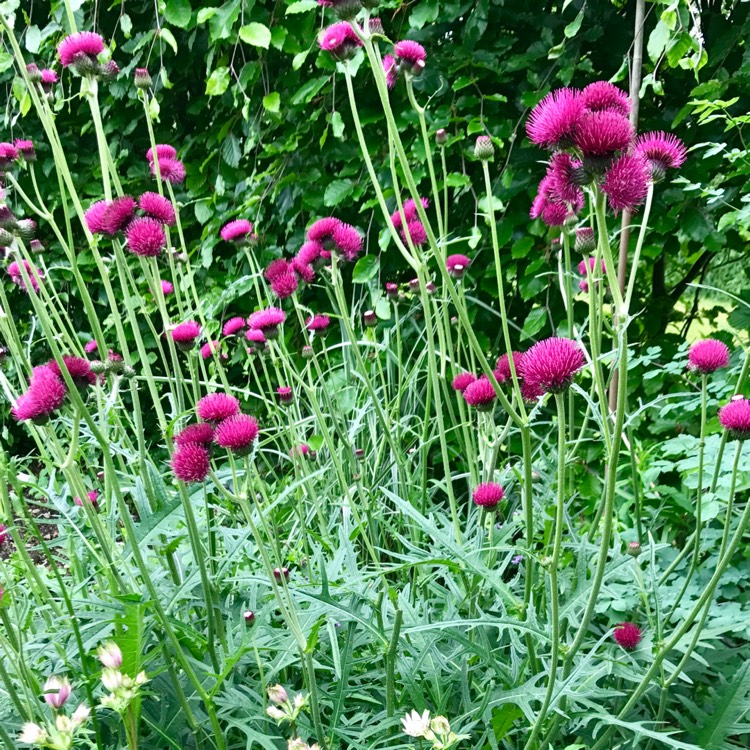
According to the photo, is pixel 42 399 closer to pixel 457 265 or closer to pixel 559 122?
pixel 559 122

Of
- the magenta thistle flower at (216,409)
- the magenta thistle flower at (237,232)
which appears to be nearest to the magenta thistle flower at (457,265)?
the magenta thistle flower at (237,232)

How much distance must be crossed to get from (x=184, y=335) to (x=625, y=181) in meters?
0.95

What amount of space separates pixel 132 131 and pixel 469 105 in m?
1.89

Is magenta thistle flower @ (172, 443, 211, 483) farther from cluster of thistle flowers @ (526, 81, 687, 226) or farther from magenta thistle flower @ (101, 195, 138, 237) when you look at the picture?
cluster of thistle flowers @ (526, 81, 687, 226)

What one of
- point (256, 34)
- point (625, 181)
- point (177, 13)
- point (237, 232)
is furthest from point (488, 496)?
point (177, 13)

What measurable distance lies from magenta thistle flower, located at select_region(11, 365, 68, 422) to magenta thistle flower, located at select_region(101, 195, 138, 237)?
31 cm

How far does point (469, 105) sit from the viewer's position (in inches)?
90.8

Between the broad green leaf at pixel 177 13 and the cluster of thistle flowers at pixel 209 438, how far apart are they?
2.03m

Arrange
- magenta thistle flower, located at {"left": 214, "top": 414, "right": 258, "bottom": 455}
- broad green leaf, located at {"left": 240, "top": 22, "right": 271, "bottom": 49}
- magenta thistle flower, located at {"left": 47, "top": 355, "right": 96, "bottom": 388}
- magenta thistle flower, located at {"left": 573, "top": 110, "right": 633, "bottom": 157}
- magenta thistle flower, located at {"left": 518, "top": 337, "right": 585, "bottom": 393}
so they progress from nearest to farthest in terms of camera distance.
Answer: magenta thistle flower, located at {"left": 573, "top": 110, "right": 633, "bottom": 157} → magenta thistle flower, located at {"left": 518, "top": 337, "right": 585, "bottom": 393} → magenta thistle flower, located at {"left": 214, "top": 414, "right": 258, "bottom": 455} → magenta thistle flower, located at {"left": 47, "top": 355, "right": 96, "bottom": 388} → broad green leaf, located at {"left": 240, "top": 22, "right": 271, "bottom": 49}

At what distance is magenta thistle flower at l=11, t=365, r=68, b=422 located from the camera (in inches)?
42.7

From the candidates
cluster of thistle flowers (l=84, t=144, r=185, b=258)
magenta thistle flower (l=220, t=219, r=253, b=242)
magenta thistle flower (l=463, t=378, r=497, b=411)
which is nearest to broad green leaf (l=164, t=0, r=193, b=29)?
magenta thistle flower (l=220, t=219, r=253, b=242)

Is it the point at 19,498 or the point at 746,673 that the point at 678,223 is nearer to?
the point at 746,673

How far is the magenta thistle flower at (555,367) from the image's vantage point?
885 mm

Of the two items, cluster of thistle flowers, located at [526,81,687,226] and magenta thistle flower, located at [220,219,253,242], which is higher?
cluster of thistle flowers, located at [526,81,687,226]
